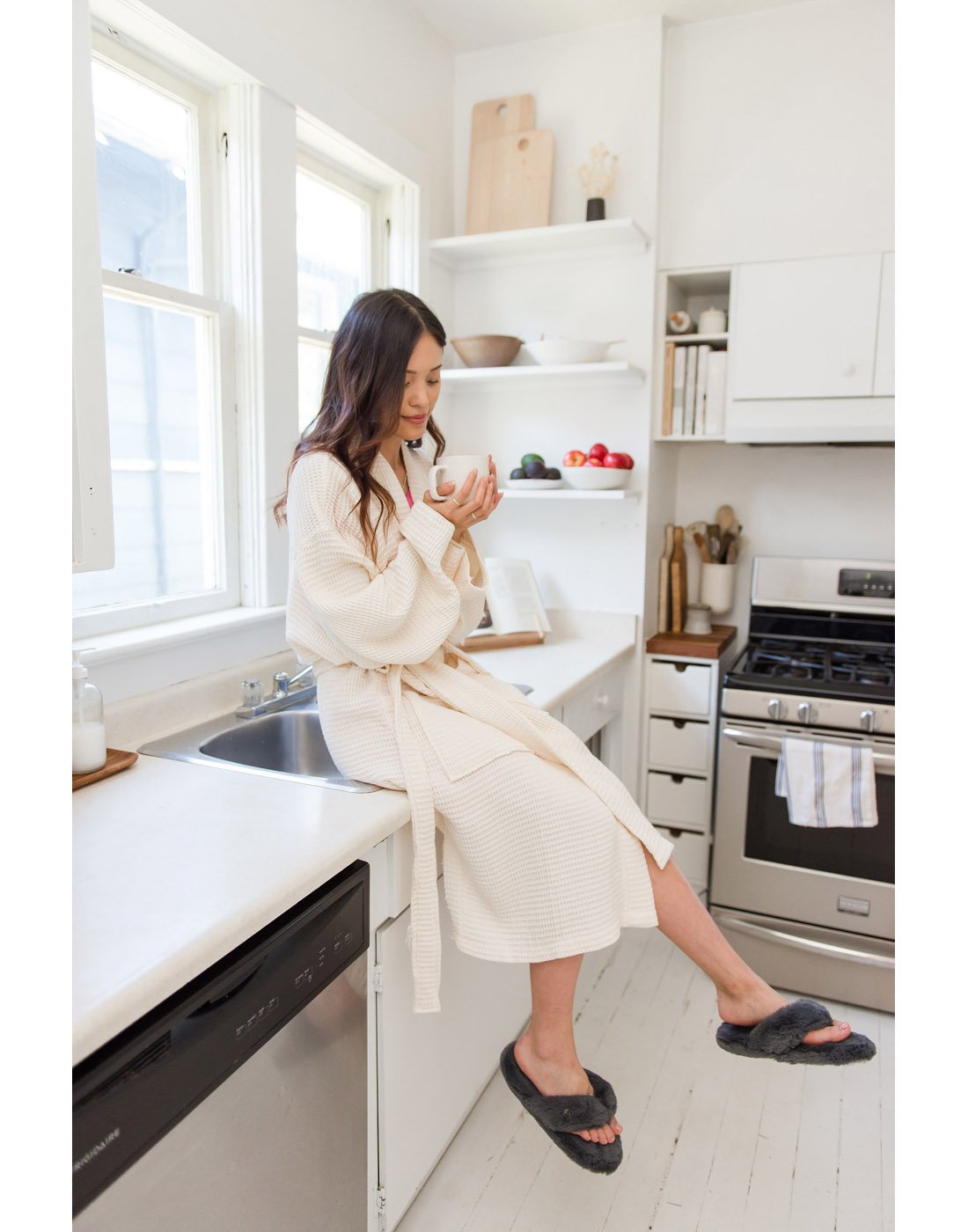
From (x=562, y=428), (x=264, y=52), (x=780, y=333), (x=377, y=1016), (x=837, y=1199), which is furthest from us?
(x=562, y=428)

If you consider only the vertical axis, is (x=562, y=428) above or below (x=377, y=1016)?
above

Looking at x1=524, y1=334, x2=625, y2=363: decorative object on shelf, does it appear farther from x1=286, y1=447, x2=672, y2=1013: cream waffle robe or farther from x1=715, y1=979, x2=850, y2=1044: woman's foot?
x1=715, y1=979, x2=850, y2=1044: woman's foot

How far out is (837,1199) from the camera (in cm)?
160

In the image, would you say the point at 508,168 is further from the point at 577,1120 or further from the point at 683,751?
the point at 577,1120

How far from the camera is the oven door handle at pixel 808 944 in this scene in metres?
2.16

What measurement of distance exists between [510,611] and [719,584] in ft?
2.42

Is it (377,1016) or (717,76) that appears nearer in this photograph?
(377,1016)

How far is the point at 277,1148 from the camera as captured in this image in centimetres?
109

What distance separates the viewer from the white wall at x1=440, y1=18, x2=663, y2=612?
2525mm

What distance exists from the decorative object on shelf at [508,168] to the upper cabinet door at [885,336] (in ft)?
3.14
